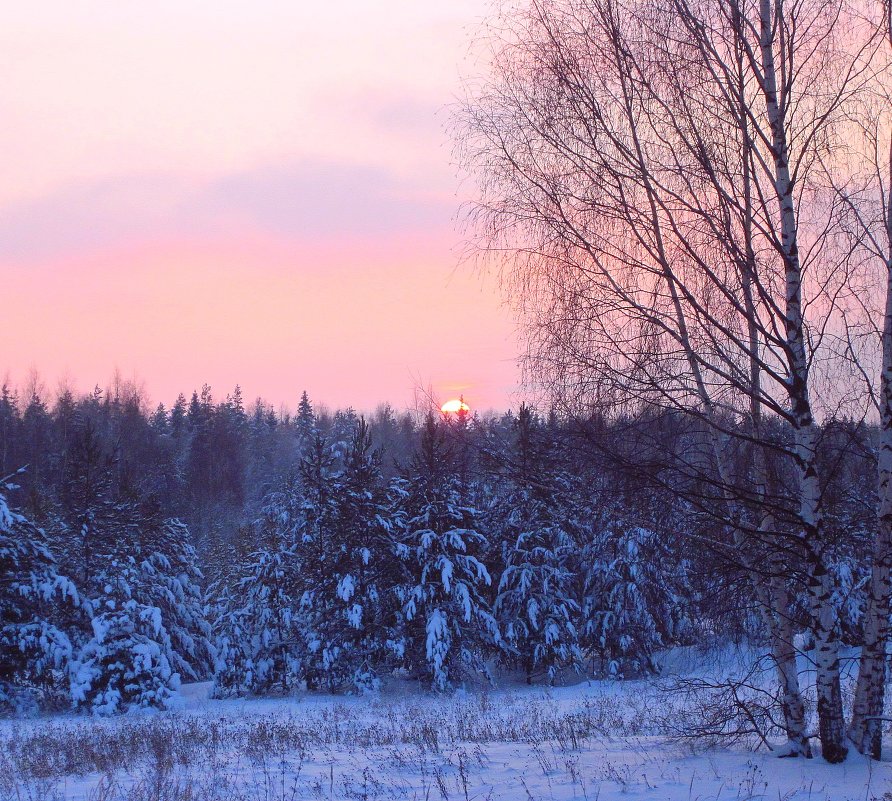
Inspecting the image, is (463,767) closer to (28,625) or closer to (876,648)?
(876,648)

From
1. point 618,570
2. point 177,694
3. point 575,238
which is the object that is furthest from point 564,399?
point 618,570

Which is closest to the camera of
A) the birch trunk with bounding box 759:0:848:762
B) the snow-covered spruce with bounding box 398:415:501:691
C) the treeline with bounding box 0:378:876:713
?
the birch trunk with bounding box 759:0:848:762

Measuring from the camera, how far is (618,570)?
30391mm

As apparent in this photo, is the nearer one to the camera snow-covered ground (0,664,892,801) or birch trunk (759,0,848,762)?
snow-covered ground (0,664,892,801)

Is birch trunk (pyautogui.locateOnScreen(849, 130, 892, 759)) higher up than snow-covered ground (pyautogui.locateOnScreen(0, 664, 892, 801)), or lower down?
higher up

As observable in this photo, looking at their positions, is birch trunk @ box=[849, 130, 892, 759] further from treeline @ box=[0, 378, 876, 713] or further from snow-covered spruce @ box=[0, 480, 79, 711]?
snow-covered spruce @ box=[0, 480, 79, 711]

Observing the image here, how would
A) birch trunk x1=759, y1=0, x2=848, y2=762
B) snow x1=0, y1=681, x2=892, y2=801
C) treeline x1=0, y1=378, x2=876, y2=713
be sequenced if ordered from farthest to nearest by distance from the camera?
treeline x1=0, y1=378, x2=876, y2=713 < birch trunk x1=759, y1=0, x2=848, y2=762 < snow x1=0, y1=681, x2=892, y2=801

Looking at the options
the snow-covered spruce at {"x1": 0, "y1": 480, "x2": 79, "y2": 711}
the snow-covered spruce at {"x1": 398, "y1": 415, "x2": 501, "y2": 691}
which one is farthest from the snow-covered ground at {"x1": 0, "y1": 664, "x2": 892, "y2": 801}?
the snow-covered spruce at {"x1": 398, "y1": 415, "x2": 501, "y2": 691}

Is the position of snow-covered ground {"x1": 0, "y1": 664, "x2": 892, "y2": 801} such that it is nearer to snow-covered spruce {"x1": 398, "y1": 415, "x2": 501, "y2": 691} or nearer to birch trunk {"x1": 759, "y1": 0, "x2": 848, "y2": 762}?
birch trunk {"x1": 759, "y1": 0, "x2": 848, "y2": 762}

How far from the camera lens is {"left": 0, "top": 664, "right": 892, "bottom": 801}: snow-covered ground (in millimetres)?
7324

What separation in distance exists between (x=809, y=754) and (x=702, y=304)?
4517 millimetres

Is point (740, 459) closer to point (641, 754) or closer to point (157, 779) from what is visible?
point (641, 754)

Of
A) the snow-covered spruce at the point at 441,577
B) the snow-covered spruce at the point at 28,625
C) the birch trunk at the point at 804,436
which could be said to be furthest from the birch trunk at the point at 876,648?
the snow-covered spruce at the point at 28,625

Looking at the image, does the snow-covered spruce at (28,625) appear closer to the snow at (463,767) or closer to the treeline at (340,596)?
the treeline at (340,596)
